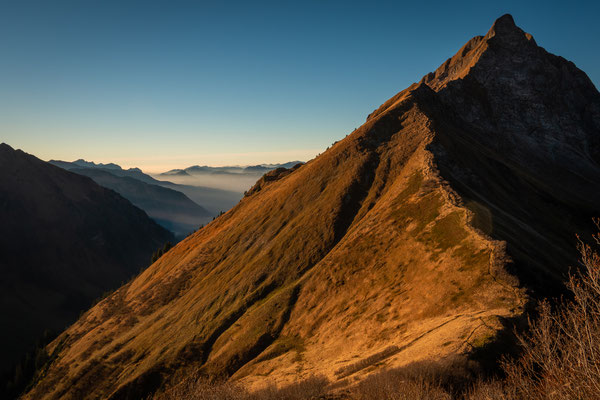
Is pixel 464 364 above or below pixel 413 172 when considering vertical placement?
below

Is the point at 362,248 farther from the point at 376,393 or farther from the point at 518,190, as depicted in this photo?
the point at 518,190

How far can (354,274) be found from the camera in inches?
2286

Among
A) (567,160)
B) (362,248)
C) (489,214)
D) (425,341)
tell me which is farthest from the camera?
(567,160)

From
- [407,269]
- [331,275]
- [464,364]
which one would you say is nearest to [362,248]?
[331,275]

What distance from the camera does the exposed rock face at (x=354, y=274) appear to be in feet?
123

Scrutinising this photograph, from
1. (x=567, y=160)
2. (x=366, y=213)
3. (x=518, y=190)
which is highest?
(x=366, y=213)

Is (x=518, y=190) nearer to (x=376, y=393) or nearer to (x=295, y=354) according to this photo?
(x=295, y=354)

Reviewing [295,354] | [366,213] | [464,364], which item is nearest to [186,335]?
[295,354]

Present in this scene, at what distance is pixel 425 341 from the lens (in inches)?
1223

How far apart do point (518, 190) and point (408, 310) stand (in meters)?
73.2

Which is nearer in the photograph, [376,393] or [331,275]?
[376,393]

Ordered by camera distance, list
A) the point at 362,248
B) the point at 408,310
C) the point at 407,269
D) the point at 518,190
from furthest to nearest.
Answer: the point at 518,190
the point at 362,248
the point at 407,269
the point at 408,310

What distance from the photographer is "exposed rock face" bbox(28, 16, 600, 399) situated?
37.3 meters

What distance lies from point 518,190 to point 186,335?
96.7 m
